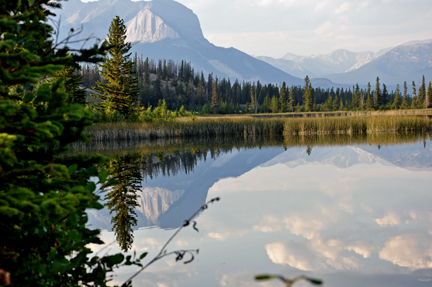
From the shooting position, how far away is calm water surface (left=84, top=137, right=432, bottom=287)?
4.32 meters

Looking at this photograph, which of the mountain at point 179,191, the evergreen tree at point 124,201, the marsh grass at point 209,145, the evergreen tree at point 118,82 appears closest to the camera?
the evergreen tree at point 124,201

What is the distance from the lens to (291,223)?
6180mm

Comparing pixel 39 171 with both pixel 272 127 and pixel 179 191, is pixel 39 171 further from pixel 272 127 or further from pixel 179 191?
pixel 272 127

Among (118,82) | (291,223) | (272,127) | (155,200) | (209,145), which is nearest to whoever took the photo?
(291,223)

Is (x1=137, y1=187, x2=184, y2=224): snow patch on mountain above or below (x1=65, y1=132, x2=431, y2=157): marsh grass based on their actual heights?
below

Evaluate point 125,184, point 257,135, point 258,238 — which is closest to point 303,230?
point 258,238

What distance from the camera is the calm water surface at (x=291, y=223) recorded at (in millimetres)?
4320

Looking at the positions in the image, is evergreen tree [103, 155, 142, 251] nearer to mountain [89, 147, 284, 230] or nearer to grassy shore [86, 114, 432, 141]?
mountain [89, 147, 284, 230]

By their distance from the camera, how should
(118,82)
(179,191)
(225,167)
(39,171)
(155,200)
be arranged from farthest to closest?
(118,82) < (225,167) < (179,191) < (155,200) < (39,171)

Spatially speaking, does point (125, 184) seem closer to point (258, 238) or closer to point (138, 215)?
point (138, 215)

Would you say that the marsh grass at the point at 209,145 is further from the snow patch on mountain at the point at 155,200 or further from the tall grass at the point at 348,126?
the snow patch on mountain at the point at 155,200

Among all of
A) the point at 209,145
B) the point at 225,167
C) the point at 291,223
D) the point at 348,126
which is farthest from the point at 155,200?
the point at 348,126

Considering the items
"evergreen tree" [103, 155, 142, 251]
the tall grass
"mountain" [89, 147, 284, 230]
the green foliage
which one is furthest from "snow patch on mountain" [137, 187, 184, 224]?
the tall grass

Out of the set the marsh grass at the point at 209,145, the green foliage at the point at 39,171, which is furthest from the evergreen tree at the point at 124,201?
the marsh grass at the point at 209,145
